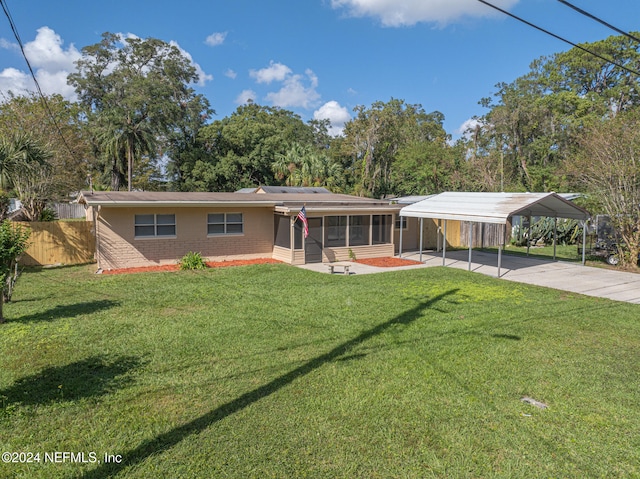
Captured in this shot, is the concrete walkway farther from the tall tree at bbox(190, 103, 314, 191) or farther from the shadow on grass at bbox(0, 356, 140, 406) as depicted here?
the tall tree at bbox(190, 103, 314, 191)

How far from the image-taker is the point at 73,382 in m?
5.17

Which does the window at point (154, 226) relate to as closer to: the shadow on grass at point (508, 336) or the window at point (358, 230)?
the window at point (358, 230)

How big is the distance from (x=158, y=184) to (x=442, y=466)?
42475mm

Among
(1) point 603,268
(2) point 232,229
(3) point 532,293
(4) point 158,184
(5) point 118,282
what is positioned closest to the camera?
(3) point 532,293

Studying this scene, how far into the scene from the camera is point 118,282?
11.7 metres

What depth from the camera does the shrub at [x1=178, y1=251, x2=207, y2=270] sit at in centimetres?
1438

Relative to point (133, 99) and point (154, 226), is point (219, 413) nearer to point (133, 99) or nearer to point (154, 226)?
point (154, 226)

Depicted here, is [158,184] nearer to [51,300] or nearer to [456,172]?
[456,172]

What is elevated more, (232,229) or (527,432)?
(232,229)

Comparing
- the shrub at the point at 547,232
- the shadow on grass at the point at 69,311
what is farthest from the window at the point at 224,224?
the shrub at the point at 547,232

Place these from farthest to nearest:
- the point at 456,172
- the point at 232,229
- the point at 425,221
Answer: the point at 456,172
the point at 425,221
the point at 232,229

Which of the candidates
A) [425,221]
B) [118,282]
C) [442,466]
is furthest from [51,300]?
[425,221]

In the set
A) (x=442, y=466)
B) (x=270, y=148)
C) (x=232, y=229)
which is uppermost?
(x=270, y=148)

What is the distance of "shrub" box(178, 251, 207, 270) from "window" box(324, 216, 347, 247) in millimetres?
4815
